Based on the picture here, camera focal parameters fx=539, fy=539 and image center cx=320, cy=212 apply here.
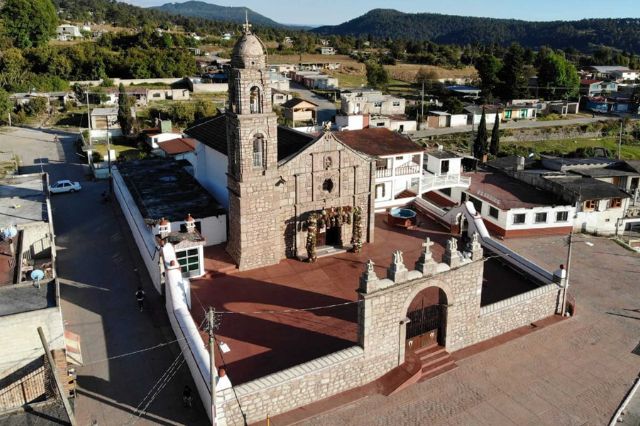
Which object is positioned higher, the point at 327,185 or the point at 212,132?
the point at 212,132

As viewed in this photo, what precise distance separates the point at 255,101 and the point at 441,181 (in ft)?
54.7

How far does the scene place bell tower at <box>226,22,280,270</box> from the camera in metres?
23.4

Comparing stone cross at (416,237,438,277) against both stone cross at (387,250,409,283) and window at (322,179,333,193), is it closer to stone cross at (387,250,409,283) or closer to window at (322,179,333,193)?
stone cross at (387,250,409,283)

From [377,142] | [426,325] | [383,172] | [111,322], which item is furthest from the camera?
[377,142]

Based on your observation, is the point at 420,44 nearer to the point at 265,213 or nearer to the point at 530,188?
the point at 530,188

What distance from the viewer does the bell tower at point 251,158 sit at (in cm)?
2341

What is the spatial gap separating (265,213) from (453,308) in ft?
31.6

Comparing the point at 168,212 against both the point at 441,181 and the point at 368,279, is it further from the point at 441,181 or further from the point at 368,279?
the point at 441,181

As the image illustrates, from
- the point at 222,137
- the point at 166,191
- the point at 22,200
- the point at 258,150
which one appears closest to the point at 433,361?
the point at 258,150

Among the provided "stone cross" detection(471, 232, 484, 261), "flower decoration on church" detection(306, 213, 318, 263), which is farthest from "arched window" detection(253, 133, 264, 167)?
"stone cross" detection(471, 232, 484, 261)

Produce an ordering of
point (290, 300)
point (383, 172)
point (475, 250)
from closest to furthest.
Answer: point (475, 250) → point (290, 300) → point (383, 172)

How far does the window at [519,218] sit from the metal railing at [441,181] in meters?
4.57

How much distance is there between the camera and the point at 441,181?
3616 centimetres

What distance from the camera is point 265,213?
81.5 ft
